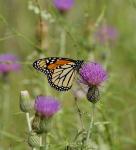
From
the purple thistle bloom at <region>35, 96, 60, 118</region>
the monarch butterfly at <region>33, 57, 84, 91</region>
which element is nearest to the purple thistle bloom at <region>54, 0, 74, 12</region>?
the monarch butterfly at <region>33, 57, 84, 91</region>

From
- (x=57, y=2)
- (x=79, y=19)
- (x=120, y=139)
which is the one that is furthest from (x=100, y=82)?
(x=79, y=19)

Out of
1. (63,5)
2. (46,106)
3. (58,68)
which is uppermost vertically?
(63,5)

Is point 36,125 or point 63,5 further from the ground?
point 63,5

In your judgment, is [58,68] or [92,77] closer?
[92,77]

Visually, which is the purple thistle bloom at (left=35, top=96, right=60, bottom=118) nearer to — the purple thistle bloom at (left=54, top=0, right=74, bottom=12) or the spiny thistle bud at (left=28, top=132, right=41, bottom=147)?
the spiny thistle bud at (left=28, top=132, right=41, bottom=147)

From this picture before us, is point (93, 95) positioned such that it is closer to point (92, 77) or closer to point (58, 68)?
point (92, 77)

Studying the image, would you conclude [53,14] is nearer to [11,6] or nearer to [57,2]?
[57,2]

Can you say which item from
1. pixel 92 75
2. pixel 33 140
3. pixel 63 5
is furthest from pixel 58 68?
pixel 63 5
